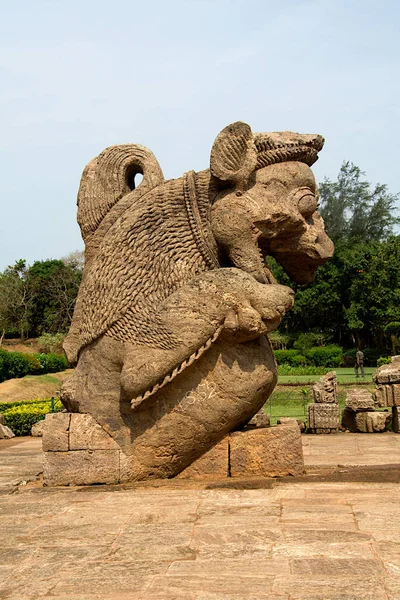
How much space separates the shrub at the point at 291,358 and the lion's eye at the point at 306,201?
2387 centimetres

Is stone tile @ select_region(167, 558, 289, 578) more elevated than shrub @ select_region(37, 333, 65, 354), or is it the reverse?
shrub @ select_region(37, 333, 65, 354)

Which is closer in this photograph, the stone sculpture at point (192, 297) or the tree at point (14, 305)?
the stone sculpture at point (192, 297)

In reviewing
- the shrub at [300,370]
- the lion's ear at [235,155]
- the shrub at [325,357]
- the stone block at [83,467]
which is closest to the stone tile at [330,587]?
the stone block at [83,467]

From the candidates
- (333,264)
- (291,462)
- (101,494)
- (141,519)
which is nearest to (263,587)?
(141,519)

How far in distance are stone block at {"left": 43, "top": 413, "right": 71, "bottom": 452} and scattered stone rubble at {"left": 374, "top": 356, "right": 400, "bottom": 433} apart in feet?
23.3

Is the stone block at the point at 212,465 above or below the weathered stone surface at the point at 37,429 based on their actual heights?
above

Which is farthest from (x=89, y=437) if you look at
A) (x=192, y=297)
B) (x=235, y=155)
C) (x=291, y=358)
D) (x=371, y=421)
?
(x=291, y=358)

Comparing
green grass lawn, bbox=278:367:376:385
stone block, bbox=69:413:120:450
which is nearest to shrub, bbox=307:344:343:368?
green grass lawn, bbox=278:367:376:385

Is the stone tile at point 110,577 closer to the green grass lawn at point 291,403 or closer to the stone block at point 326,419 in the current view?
the stone block at point 326,419

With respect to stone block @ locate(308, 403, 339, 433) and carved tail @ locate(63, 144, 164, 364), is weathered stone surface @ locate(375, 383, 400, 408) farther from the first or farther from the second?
carved tail @ locate(63, 144, 164, 364)

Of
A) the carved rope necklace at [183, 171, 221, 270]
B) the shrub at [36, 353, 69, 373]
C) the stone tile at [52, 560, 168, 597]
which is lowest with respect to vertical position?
the stone tile at [52, 560, 168, 597]

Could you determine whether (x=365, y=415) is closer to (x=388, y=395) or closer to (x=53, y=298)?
(x=388, y=395)

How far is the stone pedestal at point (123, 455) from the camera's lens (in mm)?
5430

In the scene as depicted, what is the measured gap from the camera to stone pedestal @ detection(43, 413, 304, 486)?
5.43 m
